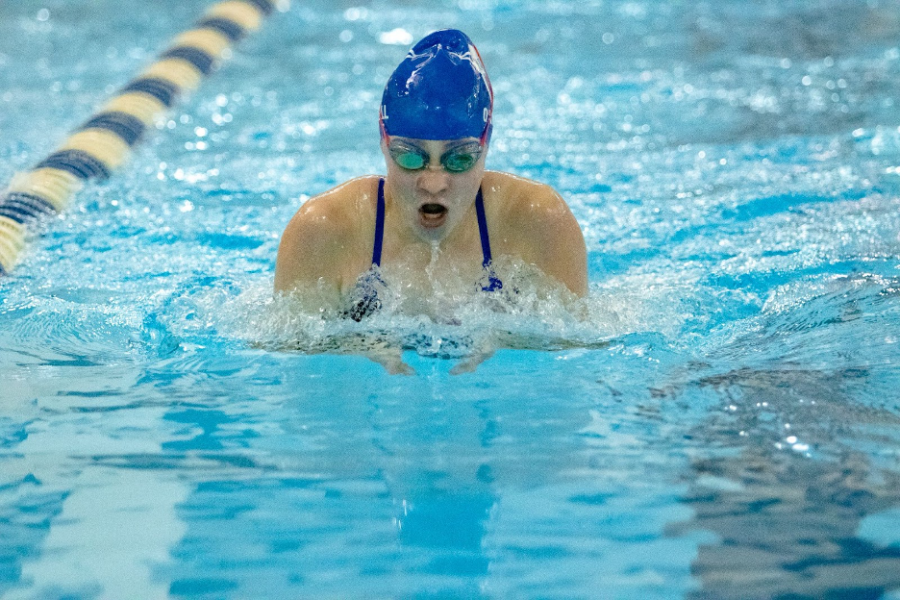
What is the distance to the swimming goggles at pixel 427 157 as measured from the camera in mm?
2602

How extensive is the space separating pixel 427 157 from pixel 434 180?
62 mm

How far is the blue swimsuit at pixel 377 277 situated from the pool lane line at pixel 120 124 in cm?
159

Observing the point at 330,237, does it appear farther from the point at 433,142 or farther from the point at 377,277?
the point at 433,142

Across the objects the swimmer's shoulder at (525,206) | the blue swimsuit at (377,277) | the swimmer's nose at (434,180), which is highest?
the swimmer's nose at (434,180)

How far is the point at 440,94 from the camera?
2586 millimetres

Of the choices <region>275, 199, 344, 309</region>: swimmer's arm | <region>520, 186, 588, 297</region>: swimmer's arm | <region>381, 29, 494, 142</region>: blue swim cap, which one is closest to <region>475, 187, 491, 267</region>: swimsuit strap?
<region>520, 186, 588, 297</region>: swimmer's arm

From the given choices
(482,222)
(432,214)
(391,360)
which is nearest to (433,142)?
(432,214)

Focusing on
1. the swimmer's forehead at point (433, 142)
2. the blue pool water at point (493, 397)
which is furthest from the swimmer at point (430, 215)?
the blue pool water at point (493, 397)

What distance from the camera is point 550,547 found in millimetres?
2109

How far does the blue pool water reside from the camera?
208cm

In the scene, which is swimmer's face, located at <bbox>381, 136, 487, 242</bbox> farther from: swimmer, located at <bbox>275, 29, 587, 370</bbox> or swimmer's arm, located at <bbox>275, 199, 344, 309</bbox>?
swimmer's arm, located at <bbox>275, 199, 344, 309</bbox>

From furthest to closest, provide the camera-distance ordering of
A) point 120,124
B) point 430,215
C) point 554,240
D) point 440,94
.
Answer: point 120,124 → point 554,240 → point 430,215 → point 440,94

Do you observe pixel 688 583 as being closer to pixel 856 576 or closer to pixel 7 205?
pixel 856 576

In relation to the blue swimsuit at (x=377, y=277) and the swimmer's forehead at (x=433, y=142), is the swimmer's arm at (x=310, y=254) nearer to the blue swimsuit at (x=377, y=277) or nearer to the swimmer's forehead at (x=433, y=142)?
the blue swimsuit at (x=377, y=277)
